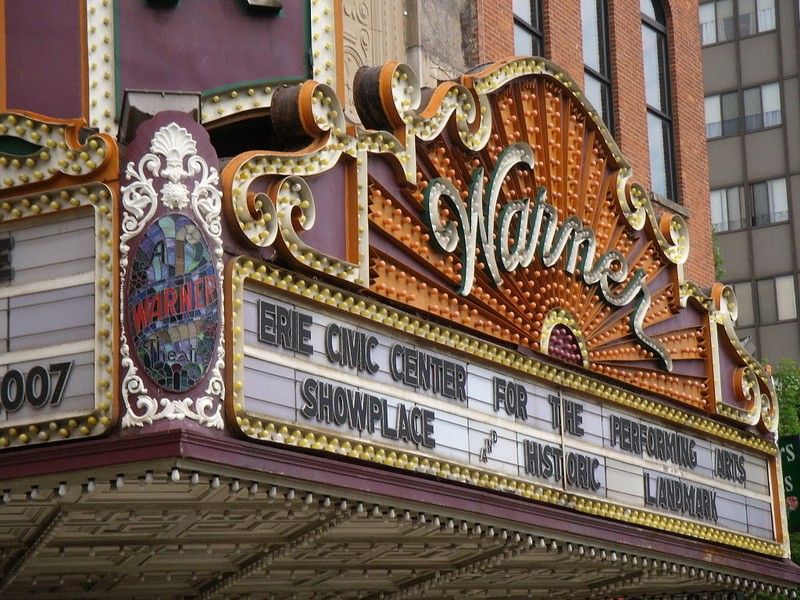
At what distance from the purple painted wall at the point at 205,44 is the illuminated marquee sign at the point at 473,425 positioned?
8.05 feet

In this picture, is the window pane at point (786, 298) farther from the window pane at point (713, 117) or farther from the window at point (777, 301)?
the window pane at point (713, 117)

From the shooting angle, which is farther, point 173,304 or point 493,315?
point 493,315

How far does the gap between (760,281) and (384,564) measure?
3846 cm

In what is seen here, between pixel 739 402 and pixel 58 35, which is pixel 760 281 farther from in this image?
pixel 58 35

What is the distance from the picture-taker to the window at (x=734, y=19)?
5428 centimetres

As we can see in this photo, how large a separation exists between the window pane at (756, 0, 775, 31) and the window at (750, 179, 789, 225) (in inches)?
193

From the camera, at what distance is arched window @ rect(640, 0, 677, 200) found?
86.0 feet

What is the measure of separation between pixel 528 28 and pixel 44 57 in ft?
31.9

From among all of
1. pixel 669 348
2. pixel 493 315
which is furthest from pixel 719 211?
pixel 493 315

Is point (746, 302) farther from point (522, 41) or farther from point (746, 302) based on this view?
point (522, 41)

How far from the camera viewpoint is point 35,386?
12.6m

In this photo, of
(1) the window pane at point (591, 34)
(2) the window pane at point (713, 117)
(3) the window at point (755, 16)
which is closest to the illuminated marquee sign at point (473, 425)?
(1) the window pane at point (591, 34)

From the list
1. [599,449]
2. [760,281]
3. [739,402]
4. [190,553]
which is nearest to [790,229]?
[760,281]

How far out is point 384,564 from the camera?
17000 millimetres
